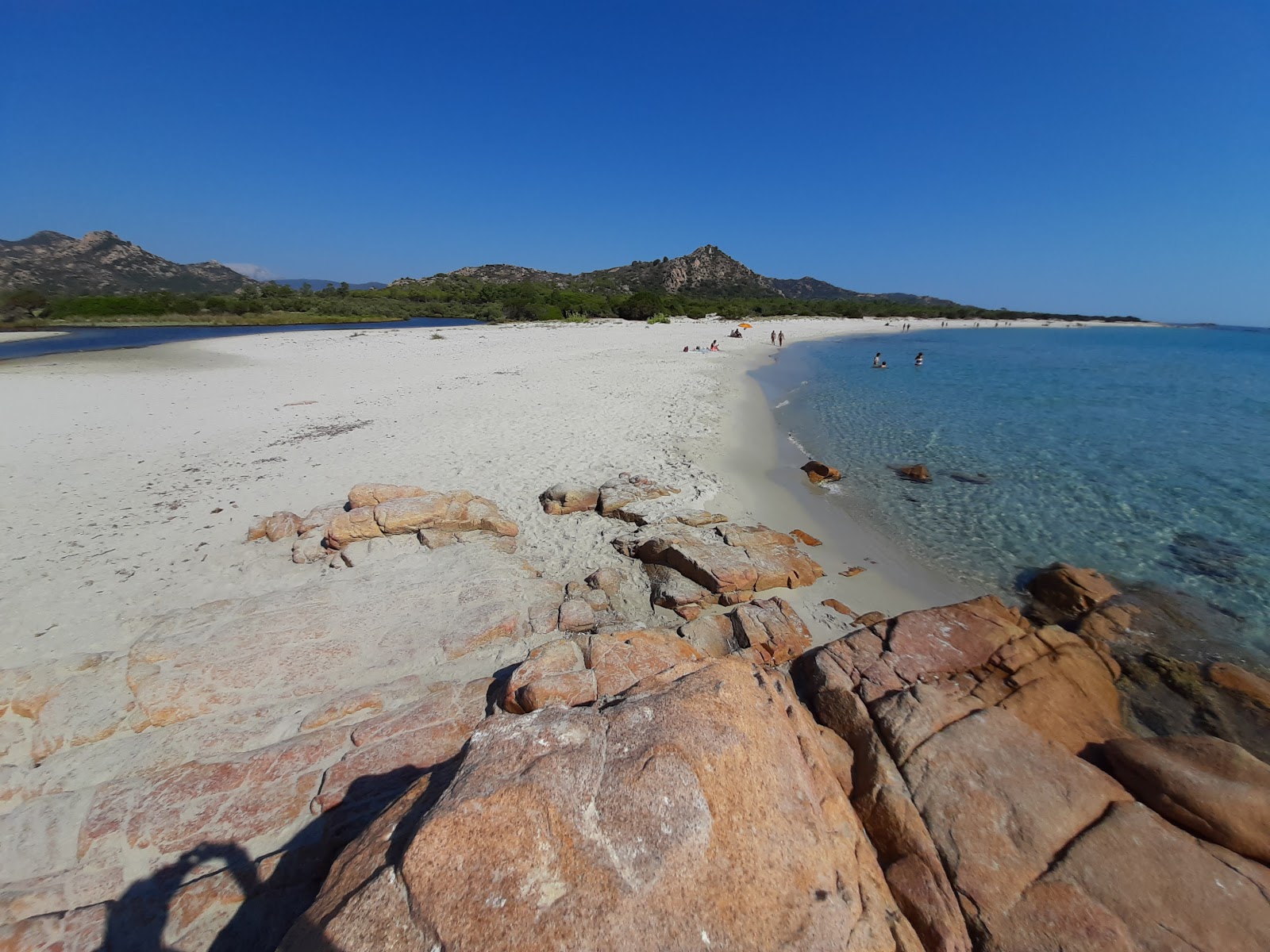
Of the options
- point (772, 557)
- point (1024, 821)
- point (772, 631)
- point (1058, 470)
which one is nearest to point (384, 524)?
point (772, 631)

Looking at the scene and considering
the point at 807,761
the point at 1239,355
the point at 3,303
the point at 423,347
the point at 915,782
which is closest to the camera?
the point at 807,761

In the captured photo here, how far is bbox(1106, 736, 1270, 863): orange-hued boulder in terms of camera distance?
295 cm

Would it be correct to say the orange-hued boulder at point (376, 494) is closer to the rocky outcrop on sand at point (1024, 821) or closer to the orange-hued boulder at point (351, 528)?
the orange-hued boulder at point (351, 528)

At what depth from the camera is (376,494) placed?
7289 mm

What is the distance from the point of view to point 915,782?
10.3 ft

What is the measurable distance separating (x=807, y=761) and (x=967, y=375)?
32959mm

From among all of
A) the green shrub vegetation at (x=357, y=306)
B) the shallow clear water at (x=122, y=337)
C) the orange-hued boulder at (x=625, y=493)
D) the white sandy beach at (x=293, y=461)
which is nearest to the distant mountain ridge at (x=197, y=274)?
the green shrub vegetation at (x=357, y=306)

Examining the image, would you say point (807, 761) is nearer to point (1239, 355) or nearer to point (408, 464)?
point (408, 464)

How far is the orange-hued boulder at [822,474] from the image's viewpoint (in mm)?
10773

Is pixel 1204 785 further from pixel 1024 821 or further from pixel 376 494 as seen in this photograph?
pixel 376 494

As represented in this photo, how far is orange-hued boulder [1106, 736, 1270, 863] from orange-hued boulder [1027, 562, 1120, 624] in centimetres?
313

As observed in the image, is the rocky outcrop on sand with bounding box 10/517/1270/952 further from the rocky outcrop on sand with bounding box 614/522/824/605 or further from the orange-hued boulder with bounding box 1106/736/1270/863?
the rocky outcrop on sand with bounding box 614/522/824/605

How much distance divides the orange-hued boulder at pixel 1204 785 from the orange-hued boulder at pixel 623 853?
2284mm

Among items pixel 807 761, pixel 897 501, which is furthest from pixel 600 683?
pixel 897 501
